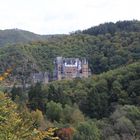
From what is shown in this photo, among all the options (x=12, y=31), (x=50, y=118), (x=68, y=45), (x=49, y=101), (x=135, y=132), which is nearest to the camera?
(x=135, y=132)

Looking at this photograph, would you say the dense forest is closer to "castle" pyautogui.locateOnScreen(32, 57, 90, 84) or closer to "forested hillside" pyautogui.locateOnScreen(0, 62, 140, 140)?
"forested hillside" pyautogui.locateOnScreen(0, 62, 140, 140)

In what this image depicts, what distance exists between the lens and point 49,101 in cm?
5147

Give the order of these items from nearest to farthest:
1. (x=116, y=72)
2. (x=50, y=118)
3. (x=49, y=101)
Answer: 1. (x=50, y=118)
2. (x=49, y=101)
3. (x=116, y=72)

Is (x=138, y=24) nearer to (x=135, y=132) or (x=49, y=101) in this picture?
(x=49, y=101)

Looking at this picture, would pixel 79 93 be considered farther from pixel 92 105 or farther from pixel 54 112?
pixel 54 112

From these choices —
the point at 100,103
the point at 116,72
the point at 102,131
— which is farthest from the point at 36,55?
the point at 102,131

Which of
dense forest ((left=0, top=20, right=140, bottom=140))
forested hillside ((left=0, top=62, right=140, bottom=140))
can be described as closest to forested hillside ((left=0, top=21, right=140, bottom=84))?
dense forest ((left=0, top=20, right=140, bottom=140))

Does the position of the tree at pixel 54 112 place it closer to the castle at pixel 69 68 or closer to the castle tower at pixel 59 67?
the castle at pixel 69 68

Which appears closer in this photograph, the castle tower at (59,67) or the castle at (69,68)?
the castle at (69,68)

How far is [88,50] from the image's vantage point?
108 m

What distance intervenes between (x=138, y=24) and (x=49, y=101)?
210 feet

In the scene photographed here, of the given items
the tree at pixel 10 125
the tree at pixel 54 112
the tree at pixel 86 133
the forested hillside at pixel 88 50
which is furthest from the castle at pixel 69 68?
the tree at pixel 10 125

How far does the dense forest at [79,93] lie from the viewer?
728cm

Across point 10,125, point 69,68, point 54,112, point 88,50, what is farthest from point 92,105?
point 88,50
